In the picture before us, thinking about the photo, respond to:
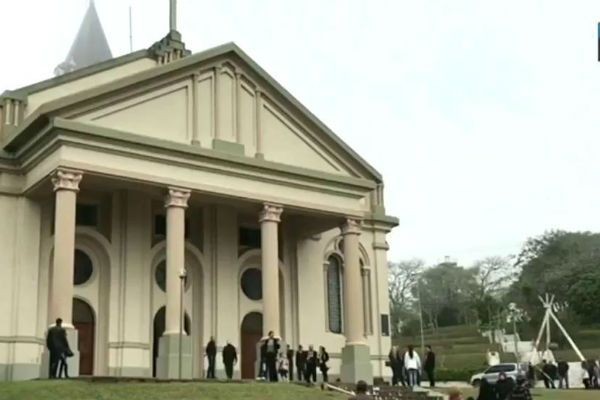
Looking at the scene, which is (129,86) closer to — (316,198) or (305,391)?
(316,198)

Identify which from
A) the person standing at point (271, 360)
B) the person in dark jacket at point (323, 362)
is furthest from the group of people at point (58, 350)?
the person in dark jacket at point (323, 362)

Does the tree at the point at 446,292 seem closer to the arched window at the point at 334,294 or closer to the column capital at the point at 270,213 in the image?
the arched window at the point at 334,294

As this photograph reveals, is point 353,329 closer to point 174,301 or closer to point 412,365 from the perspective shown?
point 412,365

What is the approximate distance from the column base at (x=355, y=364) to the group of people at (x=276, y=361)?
93 cm

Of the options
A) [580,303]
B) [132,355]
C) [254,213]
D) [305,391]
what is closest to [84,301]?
[132,355]

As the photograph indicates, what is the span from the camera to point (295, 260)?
1314 inches

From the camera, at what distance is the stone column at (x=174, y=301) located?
25891 millimetres

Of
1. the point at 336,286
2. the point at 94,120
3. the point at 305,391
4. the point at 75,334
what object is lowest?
the point at 305,391

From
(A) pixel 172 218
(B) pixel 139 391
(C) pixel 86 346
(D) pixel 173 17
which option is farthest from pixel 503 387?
(D) pixel 173 17

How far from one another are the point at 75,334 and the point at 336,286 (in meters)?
13.2

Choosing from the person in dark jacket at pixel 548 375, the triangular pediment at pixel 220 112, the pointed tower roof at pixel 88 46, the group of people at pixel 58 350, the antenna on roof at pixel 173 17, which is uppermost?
the pointed tower roof at pixel 88 46

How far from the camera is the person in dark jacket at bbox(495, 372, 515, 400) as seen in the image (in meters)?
14.9

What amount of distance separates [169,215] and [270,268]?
4062 mm

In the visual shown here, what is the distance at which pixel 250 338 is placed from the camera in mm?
32125
